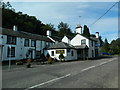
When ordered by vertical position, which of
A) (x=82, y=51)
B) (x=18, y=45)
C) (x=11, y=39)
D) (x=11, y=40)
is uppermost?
(x=11, y=39)

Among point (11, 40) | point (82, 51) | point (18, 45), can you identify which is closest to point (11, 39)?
point (11, 40)

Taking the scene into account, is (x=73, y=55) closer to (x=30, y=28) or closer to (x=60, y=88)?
(x=60, y=88)

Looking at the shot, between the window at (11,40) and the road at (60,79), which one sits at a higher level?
the window at (11,40)

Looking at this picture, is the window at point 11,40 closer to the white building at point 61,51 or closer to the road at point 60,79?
the white building at point 61,51

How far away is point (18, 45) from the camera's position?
29938 millimetres

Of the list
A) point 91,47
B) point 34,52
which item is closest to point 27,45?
point 34,52

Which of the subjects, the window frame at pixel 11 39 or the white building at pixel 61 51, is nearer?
the window frame at pixel 11 39

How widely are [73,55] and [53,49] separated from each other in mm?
5874

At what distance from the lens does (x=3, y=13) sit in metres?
53.0

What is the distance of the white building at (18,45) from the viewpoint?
86.8 ft

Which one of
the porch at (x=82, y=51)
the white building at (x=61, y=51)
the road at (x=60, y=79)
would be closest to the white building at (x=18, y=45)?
the white building at (x=61, y=51)

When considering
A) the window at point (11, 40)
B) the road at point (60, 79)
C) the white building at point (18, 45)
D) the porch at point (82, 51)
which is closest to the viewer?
the road at point (60, 79)

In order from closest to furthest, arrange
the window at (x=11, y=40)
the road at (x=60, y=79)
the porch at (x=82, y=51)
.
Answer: the road at (x=60, y=79) < the window at (x=11, y=40) < the porch at (x=82, y=51)

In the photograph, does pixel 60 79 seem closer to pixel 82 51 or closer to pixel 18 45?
pixel 18 45
